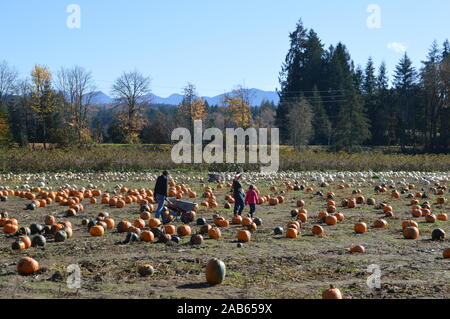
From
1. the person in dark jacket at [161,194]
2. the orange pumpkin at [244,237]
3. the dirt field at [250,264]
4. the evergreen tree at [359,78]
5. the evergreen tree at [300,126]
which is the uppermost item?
the evergreen tree at [359,78]

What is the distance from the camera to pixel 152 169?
3119 centimetres

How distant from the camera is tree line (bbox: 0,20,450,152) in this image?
196 feet

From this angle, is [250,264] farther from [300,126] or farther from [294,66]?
[294,66]

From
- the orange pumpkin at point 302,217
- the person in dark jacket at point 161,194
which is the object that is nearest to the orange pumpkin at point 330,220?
the orange pumpkin at point 302,217

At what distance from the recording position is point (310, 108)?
6469cm

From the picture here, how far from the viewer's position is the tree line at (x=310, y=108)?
196 ft

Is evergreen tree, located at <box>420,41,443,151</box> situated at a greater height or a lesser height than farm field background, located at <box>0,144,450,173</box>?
greater

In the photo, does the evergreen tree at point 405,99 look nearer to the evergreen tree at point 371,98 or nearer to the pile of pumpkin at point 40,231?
the evergreen tree at point 371,98

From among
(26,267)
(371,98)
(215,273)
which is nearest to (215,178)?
(26,267)

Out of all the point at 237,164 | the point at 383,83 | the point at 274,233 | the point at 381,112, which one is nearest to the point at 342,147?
the point at 381,112

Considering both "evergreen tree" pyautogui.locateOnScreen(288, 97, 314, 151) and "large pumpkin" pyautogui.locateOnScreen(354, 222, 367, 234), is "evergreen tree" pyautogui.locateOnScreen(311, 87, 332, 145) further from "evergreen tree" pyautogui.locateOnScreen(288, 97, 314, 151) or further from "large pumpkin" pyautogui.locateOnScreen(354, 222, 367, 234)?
"large pumpkin" pyautogui.locateOnScreen(354, 222, 367, 234)

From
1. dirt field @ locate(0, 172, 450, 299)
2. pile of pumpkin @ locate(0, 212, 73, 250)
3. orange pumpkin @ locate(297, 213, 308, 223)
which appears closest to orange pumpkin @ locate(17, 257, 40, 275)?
dirt field @ locate(0, 172, 450, 299)

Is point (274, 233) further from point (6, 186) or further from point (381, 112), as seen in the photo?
point (381, 112)
